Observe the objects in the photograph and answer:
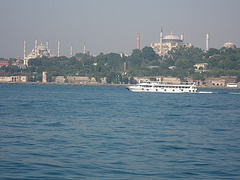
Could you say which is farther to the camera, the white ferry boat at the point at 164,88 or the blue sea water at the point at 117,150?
the white ferry boat at the point at 164,88

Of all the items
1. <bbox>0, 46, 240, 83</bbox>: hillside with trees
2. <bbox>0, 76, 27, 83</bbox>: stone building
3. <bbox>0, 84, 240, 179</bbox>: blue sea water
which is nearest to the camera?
<bbox>0, 84, 240, 179</bbox>: blue sea water

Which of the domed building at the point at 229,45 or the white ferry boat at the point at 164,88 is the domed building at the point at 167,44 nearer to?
the domed building at the point at 229,45

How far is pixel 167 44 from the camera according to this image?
7087 inches

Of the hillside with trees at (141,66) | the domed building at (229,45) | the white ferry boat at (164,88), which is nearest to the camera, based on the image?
the white ferry boat at (164,88)

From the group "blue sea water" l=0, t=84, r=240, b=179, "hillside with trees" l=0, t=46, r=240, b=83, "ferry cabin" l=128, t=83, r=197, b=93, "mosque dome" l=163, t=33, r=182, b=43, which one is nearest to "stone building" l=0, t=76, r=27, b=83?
"hillside with trees" l=0, t=46, r=240, b=83

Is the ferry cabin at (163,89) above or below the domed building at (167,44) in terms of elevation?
below

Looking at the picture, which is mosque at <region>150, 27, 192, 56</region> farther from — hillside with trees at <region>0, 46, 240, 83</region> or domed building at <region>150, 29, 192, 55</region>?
hillside with trees at <region>0, 46, 240, 83</region>

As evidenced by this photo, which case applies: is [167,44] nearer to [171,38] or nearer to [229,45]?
Result: [171,38]

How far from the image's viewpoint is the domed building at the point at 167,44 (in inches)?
6983

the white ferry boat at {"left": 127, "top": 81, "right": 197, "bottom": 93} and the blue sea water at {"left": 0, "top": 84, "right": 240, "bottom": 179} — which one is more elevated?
the white ferry boat at {"left": 127, "top": 81, "right": 197, "bottom": 93}

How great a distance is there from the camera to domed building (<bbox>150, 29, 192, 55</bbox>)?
582 feet

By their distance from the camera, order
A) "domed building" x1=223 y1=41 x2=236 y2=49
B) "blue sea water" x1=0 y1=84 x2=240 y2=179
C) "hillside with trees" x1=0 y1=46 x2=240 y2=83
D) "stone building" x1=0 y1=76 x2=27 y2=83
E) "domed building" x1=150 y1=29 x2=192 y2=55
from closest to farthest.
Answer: "blue sea water" x1=0 y1=84 x2=240 y2=179 → "hillside with trees" x1=0 y1=46 x2=240 y2=83 → "stone building" x1=0 y1=76 x2=27 y2=83 → "domed building" x1=223 y1=41 x2=236 y2=49 → "domed building" x1=150 y1=29 x2=192 y2=55

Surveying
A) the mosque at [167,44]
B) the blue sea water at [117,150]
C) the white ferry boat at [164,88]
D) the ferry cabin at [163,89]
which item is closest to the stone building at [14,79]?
the mosque at [167,44]

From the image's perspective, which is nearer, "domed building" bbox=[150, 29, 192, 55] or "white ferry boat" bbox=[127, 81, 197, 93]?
"white ferry boat" bbox=[127, 81, 197, 93]
